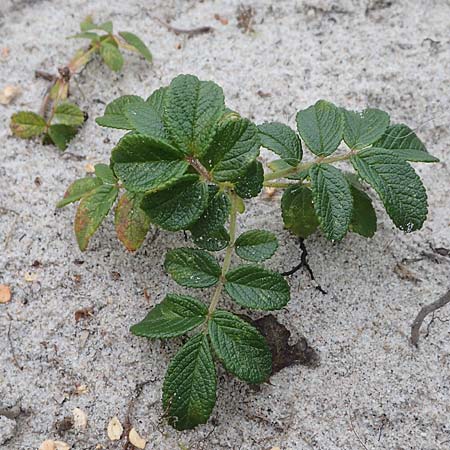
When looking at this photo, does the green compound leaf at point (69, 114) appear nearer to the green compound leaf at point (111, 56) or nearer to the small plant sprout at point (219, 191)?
the green compound leaf at point (111, 56)

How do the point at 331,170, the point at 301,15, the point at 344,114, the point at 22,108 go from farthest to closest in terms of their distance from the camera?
the point at 301,15 → the point at 22,108 → the point at 344,114 → the point at 331,170

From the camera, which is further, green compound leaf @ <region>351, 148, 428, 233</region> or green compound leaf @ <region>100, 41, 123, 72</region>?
green compound leaf @ <region>100, 41, 123, 72</region>

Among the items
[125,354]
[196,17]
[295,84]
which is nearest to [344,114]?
[295,84]

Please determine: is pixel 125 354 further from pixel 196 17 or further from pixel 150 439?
pixel 196 17

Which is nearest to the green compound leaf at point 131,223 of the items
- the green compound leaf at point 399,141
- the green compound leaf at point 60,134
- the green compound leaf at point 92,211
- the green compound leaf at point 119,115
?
the green compound leaf at point 92,211

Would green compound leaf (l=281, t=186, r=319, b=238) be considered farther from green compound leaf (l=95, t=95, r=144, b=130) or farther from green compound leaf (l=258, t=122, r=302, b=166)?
green compound leaf (l=95, t=95, r=144, b=130)

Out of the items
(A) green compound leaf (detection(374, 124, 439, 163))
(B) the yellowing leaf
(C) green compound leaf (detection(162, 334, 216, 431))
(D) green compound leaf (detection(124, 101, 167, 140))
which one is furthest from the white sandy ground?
(D) green compound leaf (detection(124, 101, 167, 140))

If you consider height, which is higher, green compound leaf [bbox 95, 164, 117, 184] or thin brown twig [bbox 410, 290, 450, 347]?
green compound leaf [bbox 95, 164, 117, 184]
